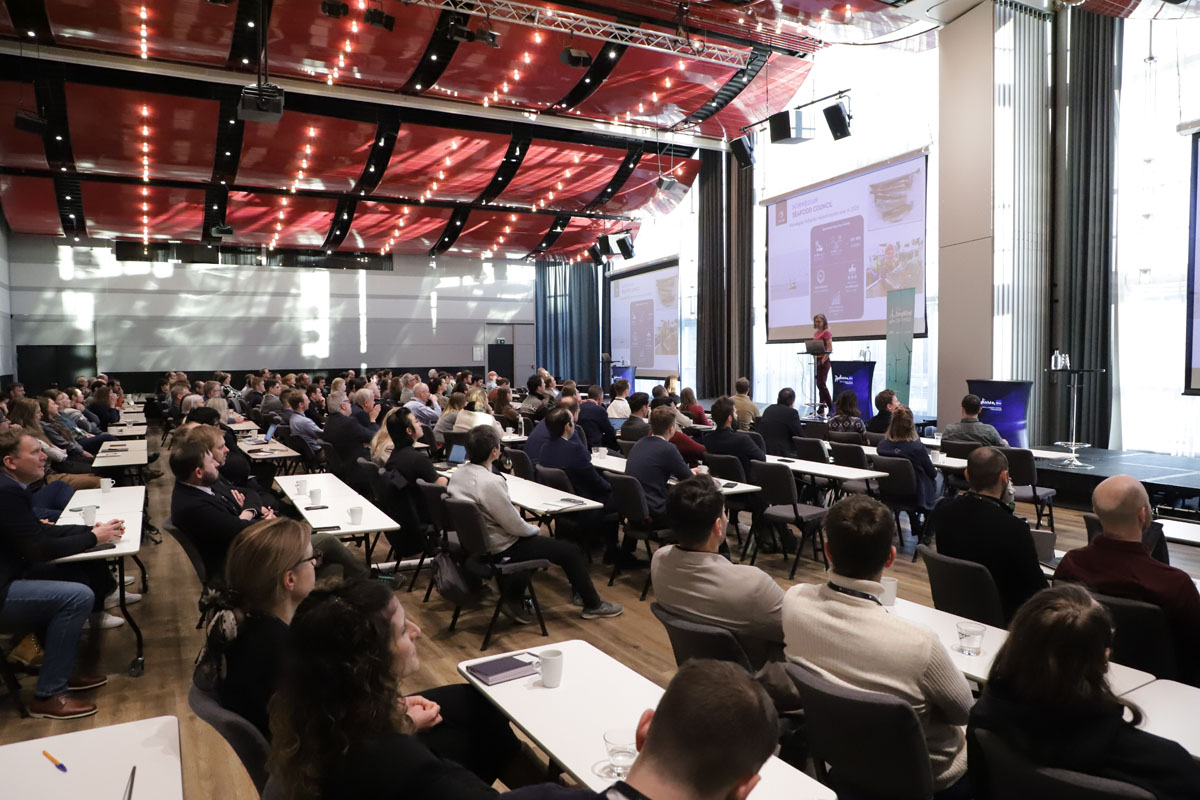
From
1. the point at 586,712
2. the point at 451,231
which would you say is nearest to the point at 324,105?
the point at 451,231

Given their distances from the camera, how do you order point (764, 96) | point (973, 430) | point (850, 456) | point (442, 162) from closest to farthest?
point (850, 456) < point (973, 430) < point (764, 96) < point (442, 162)

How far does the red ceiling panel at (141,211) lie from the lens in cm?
1491

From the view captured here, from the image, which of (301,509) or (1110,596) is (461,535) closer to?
(301,509)

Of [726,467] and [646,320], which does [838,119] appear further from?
[646,320]

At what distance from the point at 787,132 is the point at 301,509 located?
8.58 m

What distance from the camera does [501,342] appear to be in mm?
23031

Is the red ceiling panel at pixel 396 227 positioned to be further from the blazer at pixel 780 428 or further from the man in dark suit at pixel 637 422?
the blazer at pixel 780 428

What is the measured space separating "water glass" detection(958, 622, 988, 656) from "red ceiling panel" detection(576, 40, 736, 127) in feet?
34.3

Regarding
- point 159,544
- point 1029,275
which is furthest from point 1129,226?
point 159,544

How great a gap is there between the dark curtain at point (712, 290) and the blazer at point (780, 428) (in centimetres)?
782

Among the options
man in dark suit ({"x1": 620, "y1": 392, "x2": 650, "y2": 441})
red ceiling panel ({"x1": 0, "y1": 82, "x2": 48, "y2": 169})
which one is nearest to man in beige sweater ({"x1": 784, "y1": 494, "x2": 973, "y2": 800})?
man in dark suit ({"x1": 620, "y1": 392, "x2": 650, "y2": 441})

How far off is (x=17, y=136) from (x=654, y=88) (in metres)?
10.4

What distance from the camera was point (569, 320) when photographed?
2286 cm

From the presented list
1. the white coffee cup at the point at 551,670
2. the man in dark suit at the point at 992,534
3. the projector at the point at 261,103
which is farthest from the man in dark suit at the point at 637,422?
the white coffee cup at the point at 551,670
